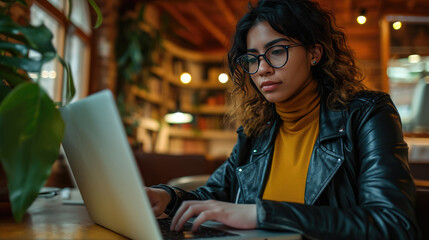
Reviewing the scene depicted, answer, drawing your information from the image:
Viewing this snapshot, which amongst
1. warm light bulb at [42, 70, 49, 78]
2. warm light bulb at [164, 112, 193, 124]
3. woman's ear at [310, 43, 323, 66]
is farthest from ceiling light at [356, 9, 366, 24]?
warm light bulb at [164, 112, 193, 124]

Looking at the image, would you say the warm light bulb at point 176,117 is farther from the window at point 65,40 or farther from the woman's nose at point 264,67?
the woman's nose at point 264,67

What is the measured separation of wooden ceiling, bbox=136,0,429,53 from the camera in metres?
6.08

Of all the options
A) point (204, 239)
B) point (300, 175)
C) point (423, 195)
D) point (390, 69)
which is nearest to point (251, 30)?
point (300, 175)

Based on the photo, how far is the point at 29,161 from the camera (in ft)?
2.05

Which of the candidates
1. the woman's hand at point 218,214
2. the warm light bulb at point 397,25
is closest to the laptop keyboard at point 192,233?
the woman's hand at point 218,214

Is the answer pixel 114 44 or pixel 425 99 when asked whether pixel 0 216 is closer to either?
pixel 425 99

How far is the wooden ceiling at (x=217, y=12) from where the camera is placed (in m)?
6.08

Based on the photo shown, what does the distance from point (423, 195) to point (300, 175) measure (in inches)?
14.1

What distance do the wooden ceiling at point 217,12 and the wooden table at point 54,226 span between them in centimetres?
473

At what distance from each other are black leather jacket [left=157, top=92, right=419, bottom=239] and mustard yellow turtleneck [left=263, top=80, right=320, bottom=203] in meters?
0.04

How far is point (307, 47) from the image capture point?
4.44ft

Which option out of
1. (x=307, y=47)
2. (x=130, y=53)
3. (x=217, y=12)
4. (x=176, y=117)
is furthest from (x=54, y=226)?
(x=217, y=12)

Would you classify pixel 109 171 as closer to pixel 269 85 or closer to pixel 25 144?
pixel 25 144

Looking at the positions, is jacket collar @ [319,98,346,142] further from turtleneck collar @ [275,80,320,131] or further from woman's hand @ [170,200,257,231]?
woman's hand @ [170,200,257,231]
